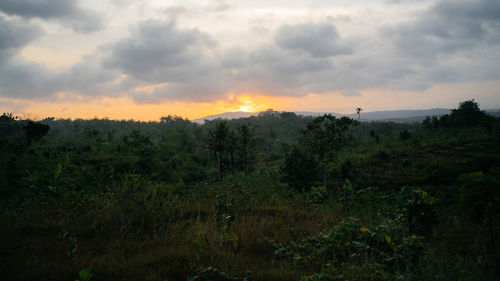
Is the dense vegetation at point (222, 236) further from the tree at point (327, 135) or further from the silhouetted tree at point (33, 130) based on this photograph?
the silhouetted tree at point (33, 130)

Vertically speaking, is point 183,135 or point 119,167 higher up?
point 183,135

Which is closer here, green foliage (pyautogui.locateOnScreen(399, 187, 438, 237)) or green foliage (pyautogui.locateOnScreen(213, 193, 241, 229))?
green foliage (pyautogui.locateOnScreen(399, 187, 438, 237))

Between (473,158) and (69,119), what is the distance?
495 ft

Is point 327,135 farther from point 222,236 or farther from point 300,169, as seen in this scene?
point 222,236

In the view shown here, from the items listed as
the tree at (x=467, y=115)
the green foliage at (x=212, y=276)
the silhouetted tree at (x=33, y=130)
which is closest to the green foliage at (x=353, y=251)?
the green foliage at (x=212, y=276)

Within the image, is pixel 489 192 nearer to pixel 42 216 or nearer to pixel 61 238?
pixel 61 238

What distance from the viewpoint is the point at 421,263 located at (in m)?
3.29

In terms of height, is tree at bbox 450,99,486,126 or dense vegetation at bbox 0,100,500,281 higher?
tree at bbox 450,99,486,126

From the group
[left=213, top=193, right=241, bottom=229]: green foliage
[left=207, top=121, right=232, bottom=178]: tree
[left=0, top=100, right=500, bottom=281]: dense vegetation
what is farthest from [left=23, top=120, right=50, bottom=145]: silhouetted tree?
[left=213, top=193, right=241, bottom=229]: green foliage

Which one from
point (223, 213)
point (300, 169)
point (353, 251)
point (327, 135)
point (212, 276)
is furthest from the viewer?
point (300, 169)

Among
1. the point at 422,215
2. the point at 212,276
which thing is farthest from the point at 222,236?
the point at 422,215

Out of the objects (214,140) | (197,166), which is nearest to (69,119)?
(197,166)

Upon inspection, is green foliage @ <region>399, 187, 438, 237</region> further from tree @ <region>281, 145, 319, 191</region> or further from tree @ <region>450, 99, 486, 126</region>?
tree @ <region>450, 99, 486, 126</region>

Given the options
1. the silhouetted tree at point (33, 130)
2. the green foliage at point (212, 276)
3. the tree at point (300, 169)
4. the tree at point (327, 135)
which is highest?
the silhouetted tree at point (33, 130)
